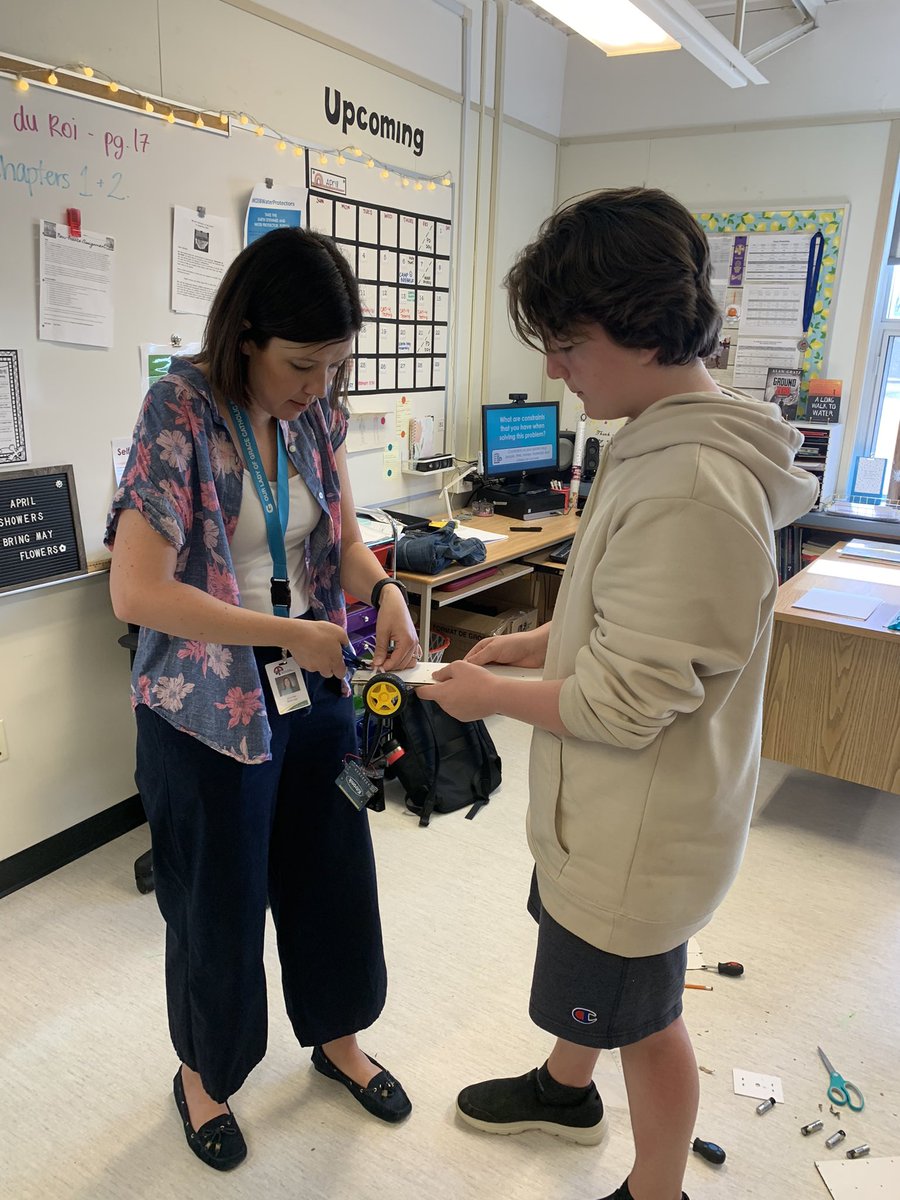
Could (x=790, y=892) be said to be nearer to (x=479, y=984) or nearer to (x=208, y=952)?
(x=479, y=984)

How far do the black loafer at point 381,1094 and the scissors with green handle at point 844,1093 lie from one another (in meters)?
0.87

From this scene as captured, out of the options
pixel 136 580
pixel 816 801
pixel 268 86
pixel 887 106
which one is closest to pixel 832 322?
pixel 887 106

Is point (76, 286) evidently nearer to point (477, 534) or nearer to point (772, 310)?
point (477, 534)

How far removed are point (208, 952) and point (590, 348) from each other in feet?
3.73

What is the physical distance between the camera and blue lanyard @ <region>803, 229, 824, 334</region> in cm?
376

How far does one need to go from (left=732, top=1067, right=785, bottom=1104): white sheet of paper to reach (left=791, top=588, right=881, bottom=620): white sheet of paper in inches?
52.8

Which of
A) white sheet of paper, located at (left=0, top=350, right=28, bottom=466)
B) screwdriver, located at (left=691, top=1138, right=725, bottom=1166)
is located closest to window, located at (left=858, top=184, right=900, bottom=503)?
screwdriver, located at (left=691, top=1138, right=725, bottom=1166)

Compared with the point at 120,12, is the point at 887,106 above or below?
above

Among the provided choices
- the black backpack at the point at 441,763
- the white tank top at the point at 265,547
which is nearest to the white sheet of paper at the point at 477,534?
the black backpack at the point at 441,763

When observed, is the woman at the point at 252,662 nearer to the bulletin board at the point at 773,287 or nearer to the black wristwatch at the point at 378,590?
the black wristwatch at the point at 378,590

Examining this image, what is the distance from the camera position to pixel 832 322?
381 cm

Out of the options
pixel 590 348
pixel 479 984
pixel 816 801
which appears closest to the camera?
pixel 590 348

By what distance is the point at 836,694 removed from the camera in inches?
104

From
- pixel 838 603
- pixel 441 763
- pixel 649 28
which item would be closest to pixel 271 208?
pixel 649 28
